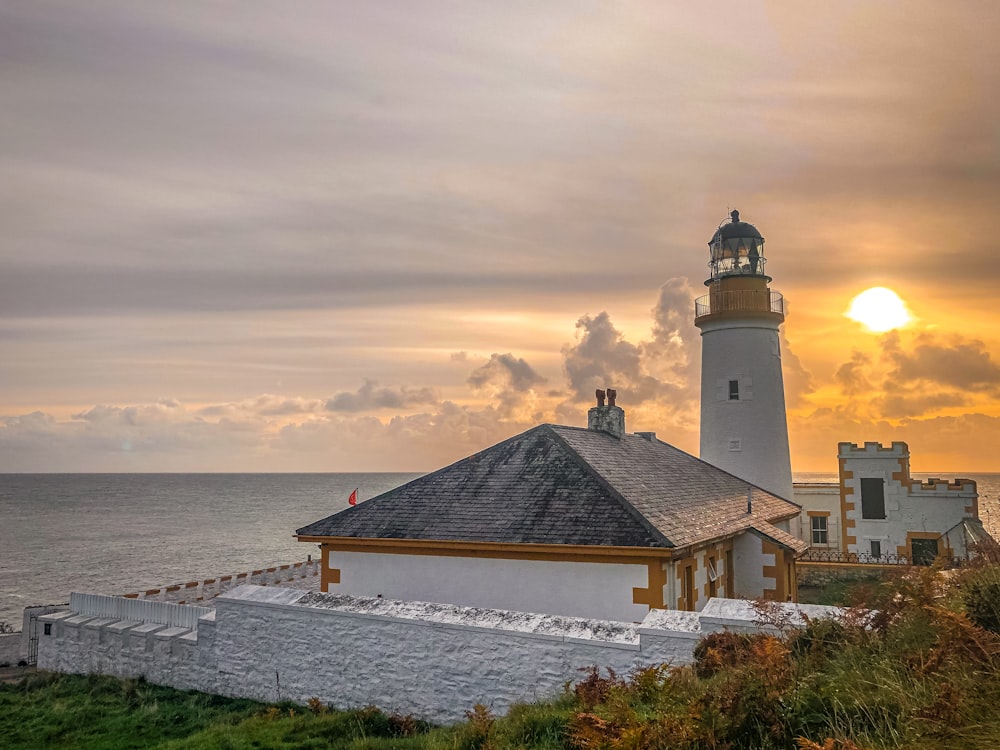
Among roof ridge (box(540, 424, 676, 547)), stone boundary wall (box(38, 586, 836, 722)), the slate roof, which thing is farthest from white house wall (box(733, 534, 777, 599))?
stone boundary wall (box(38, 586, 836, 722))

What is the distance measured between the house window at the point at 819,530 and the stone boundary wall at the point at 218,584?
20.8 m

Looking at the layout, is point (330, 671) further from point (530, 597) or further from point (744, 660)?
point (744, 660)

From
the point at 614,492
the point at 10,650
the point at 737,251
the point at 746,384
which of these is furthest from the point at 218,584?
the point at 737,251

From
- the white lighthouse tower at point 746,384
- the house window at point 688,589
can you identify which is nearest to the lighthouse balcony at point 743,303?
the white lighthouse tower at point 746,384

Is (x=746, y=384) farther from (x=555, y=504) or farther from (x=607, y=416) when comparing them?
(x=555, y=504)

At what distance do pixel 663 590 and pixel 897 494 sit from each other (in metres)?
18.1

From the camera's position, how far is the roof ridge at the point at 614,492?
1280 cm

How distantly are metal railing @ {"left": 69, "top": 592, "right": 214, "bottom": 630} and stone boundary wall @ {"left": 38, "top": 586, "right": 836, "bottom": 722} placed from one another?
1551mm

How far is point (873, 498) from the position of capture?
86.8ft

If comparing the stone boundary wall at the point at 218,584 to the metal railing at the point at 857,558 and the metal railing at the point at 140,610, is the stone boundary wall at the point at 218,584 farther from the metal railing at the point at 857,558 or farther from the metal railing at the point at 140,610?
the metal railing at the point at 857,558

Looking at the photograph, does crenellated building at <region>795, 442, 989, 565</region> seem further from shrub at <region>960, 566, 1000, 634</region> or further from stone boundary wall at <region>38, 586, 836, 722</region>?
shrub at <region>960, 566, 1000, 634</region>

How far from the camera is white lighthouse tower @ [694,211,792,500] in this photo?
83.5 ft

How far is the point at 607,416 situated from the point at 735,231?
1098 centimetres

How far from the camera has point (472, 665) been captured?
9992 mm
